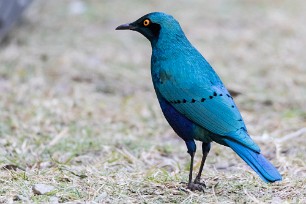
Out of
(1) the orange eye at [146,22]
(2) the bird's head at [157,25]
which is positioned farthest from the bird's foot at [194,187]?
(1) the orange eye at [146,22]

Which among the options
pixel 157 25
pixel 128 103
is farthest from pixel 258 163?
pixel 128 103

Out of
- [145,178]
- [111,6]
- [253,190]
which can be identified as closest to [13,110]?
[145,178]

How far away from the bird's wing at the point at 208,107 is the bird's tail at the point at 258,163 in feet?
0.22

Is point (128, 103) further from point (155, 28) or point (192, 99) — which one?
point (192, 99)

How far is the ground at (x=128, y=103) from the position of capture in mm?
3881

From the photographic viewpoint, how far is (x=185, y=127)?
12.4ft

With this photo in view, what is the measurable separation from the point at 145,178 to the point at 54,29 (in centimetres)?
495

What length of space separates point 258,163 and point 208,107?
433mm

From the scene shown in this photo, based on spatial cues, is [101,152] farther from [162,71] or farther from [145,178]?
[162,71]

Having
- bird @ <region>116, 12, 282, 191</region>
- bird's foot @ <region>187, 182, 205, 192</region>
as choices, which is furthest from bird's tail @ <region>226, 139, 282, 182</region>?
bird's foot @ <region>187, 182, 205, 192</region>

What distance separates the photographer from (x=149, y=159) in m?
5.02

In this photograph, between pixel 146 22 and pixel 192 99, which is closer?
pixel 192 99

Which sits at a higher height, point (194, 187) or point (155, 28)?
point (155, 28)

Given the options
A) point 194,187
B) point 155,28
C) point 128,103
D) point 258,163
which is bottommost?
point 128,103
